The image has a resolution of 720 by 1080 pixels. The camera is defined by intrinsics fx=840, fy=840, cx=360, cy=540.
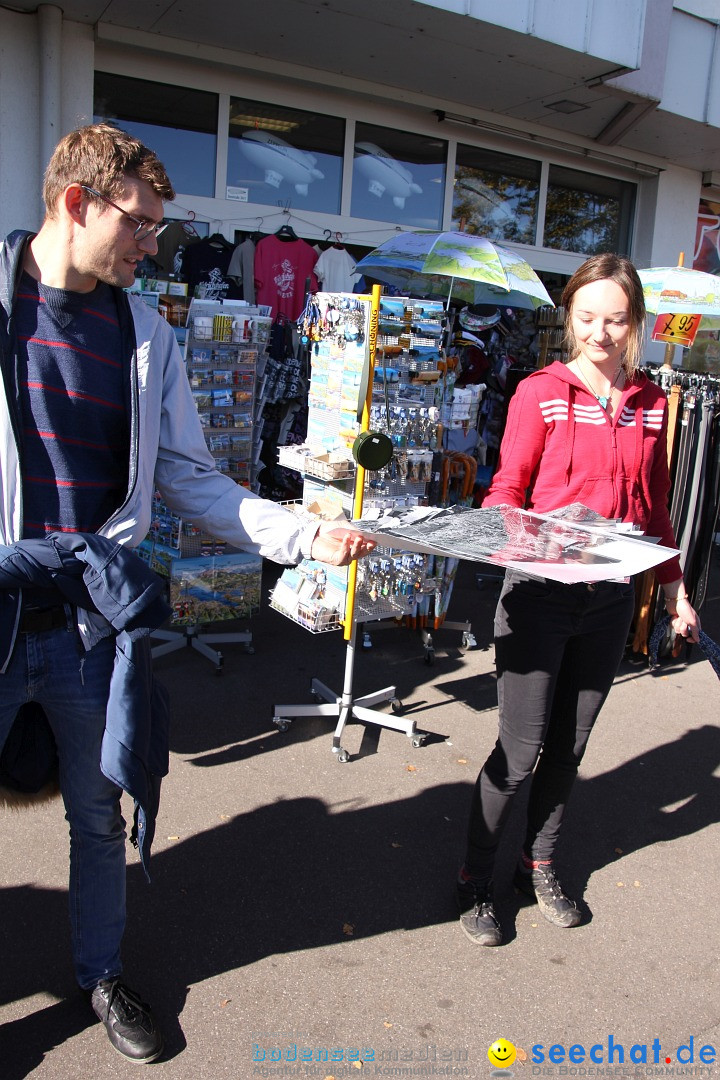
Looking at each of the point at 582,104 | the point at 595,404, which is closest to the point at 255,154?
the point at 582,104

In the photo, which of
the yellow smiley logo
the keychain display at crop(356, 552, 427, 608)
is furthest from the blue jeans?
the keychain display at crop(356, 552, 427, 608)

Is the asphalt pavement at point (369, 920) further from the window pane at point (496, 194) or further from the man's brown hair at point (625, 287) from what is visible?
the window pane at point (496, 194)

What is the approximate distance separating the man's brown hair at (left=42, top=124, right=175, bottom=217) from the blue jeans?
106 cm

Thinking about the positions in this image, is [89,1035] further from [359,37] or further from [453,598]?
[359,37]

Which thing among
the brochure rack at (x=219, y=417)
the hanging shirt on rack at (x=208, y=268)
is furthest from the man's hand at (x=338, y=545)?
the hanging shirt on rack at (x=208, y=268)

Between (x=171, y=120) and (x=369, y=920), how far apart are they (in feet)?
→ 23.2

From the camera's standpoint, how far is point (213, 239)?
7.29m

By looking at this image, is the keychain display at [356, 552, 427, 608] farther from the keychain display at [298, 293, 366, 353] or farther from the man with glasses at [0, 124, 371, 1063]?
the man with glasses at [0, 124, 371, 1063]

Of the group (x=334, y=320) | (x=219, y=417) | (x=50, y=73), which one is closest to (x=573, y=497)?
(x=334, y=320)

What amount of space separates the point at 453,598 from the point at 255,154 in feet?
15.2

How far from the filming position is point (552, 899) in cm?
300

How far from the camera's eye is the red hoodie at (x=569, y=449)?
2625mm

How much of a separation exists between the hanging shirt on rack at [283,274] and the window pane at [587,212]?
3.95 m

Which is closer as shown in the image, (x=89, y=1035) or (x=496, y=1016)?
(x=89, y=1035)
